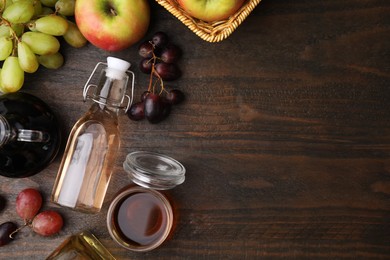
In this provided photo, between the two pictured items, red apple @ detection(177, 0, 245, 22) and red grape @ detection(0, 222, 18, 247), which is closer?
red apple @ detection(177, 0, 245, 22)

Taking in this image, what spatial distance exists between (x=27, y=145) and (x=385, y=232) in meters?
0.66

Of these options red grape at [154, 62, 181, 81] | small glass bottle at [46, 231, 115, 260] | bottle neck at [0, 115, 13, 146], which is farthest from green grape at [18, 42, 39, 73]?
small glass bottle at [46, 231, 115, 260]

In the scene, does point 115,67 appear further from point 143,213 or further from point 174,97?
point 143,213

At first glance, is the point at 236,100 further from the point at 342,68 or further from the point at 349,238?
the point at 349,238

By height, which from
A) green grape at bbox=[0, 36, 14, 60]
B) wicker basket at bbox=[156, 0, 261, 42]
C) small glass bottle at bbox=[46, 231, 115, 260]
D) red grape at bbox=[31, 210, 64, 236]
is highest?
wicker basket at bbox=[156, 0, 261, 42]

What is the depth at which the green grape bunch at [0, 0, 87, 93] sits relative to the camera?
34.9 inches

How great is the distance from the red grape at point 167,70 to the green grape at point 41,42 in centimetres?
18

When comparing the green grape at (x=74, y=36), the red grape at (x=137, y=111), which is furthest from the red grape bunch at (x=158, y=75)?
the green grape at (x=74, y=36)

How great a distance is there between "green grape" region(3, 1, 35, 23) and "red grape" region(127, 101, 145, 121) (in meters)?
0.23

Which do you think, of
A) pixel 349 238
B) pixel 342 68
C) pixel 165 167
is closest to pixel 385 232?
pixel 349 238

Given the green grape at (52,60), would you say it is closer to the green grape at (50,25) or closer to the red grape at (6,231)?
the green grape at (50,25)

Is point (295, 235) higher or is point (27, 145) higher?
point (27, 145)

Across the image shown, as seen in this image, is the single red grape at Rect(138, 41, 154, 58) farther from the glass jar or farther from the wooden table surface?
the glass jar

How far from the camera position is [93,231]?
1.00 metres
